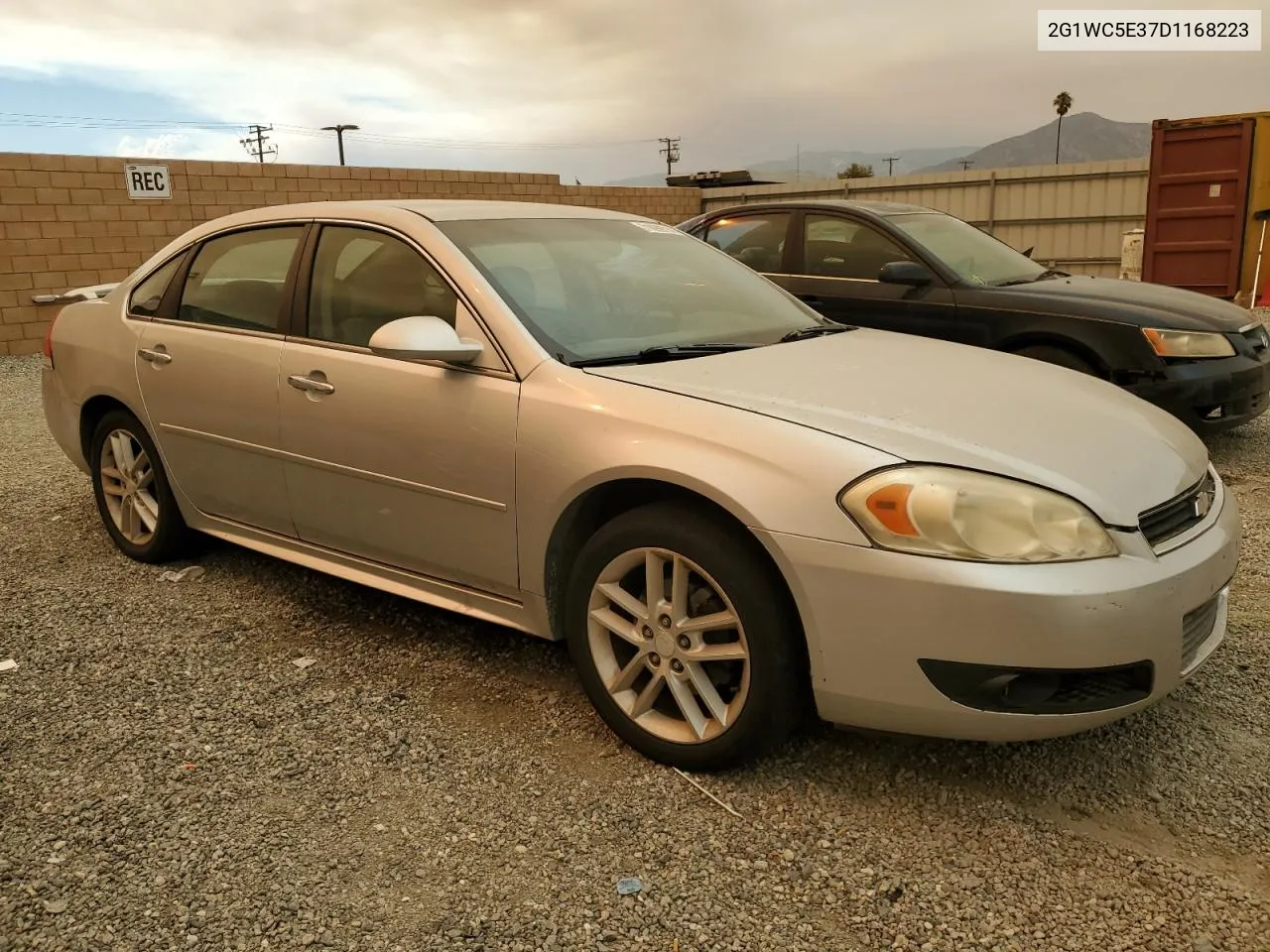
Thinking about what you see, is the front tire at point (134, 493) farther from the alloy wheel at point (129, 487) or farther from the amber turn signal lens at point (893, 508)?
the amber turn signal lens at point (893, 508)

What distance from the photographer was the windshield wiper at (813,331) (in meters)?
3.55

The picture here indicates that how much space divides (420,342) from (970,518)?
157cm

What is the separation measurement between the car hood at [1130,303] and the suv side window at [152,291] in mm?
4449

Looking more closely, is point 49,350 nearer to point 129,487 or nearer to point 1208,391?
point 129,487

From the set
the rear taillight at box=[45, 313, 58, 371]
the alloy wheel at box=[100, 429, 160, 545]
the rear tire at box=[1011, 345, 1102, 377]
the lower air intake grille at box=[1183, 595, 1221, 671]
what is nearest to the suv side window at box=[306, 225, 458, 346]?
the alloy wheel at box=[100, 429, 160, 545]

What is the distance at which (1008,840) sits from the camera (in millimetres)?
2434

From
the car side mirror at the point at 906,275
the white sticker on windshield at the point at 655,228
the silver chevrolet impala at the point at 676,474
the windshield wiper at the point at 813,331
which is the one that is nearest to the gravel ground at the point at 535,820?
the silver chevrolet impala at the point at 676,474

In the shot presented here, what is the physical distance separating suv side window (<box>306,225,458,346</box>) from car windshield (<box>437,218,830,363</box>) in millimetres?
158

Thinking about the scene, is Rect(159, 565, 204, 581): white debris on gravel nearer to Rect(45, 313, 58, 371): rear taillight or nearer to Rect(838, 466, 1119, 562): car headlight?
Rect(45, 313, 58, 371): rear taillight

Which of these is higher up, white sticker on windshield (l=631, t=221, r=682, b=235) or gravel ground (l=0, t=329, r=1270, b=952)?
white sticker on windshield (l=631, t=221, r=682, b=235)

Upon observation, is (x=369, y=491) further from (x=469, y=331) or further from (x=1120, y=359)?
(x=1120, y=359)

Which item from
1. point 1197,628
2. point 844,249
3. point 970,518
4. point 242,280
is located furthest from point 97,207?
point 1197,628

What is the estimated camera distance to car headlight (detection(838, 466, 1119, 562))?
2.30 meters

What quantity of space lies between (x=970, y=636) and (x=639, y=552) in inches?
33.6
